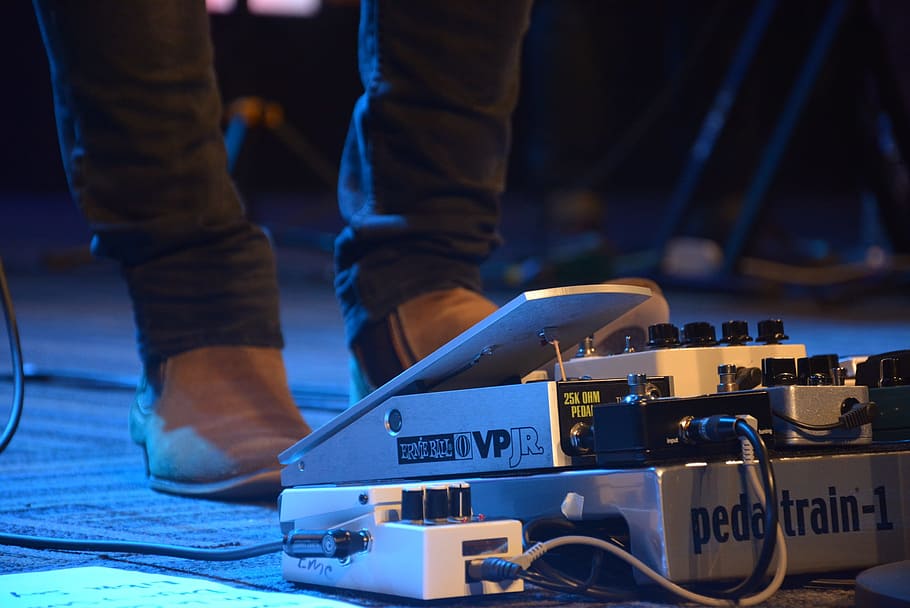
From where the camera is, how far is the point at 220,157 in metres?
1.09

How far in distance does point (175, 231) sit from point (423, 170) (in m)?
0.21

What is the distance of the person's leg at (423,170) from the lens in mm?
1003

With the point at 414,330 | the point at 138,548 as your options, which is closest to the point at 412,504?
the point at 138,548

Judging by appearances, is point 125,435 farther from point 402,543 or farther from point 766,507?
point 766,507

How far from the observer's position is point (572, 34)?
638 cm

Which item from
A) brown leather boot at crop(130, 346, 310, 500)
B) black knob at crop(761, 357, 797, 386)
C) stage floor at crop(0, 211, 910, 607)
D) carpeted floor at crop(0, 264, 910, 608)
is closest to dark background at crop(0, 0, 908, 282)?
stage floor at crop(0, 211, 910, 607)

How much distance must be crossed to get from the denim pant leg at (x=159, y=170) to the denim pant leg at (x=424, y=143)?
10cm

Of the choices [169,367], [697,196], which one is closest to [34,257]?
[697,196]

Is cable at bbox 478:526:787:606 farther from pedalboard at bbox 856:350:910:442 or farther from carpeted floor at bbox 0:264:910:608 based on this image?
pedalboard at bbox 856:350:910:442

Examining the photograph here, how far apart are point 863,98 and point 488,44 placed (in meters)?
2.34

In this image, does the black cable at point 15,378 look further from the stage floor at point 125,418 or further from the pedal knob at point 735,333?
the pedal knob at point 735,333

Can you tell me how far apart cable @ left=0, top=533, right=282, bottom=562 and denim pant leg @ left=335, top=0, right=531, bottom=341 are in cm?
31

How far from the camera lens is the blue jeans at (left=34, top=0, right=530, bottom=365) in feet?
3.31

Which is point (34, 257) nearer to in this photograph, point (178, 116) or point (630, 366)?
point (178, 116)
